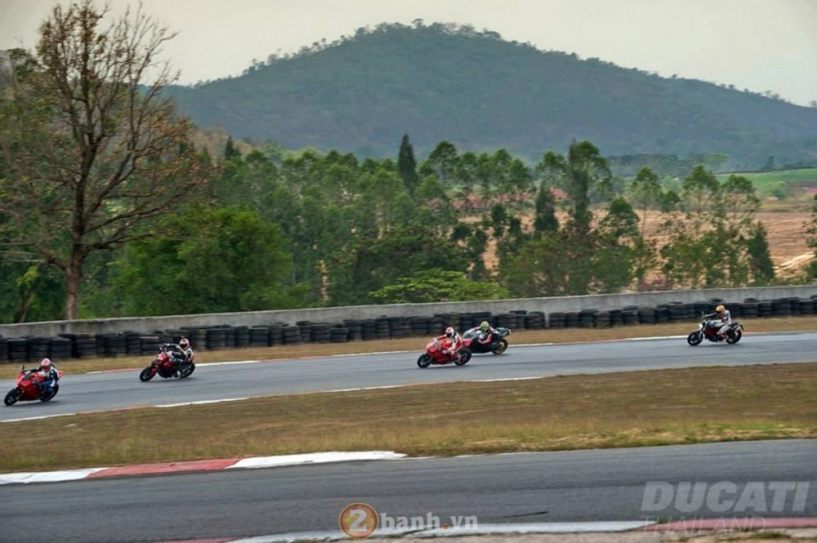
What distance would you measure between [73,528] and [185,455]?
161 inches

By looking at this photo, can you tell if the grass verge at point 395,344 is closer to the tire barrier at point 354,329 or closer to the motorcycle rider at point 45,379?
the tire barrier at point 354,329

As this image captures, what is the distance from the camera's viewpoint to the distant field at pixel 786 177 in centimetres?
16175

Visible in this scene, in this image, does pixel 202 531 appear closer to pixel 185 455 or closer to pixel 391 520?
pixel 391 520

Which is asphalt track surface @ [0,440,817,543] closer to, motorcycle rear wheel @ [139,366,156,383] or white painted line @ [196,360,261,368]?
motorcycle rear wheel @ [139,366,156,383]

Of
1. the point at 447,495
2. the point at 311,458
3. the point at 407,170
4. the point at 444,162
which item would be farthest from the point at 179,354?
the point at 444,162

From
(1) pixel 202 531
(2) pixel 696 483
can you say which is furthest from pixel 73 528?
(2) pixel 696 483

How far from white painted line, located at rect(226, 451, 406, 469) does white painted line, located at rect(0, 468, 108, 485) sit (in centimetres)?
190

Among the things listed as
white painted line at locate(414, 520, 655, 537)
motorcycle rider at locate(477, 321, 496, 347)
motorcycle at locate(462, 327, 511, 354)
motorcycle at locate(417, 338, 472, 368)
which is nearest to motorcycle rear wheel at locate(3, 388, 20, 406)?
motorcycle at locate(417, 338, 472, 368)

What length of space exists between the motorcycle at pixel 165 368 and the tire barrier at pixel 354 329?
5703 millimetres

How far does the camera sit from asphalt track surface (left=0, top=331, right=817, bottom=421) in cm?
2253

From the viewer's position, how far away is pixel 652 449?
42.2 feet

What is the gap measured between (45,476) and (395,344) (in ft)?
63.7

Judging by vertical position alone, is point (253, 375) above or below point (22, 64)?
below

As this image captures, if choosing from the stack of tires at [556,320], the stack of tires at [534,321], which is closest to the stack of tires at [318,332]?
the stack of tires at [534,321]
